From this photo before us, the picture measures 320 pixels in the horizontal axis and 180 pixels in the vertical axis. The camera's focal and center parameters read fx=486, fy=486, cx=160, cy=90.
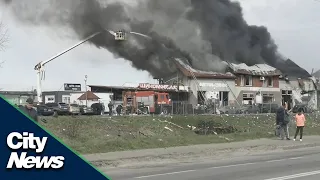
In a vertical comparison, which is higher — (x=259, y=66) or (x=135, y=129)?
(x=259, y=66)

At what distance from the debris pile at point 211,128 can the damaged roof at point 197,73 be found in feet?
112

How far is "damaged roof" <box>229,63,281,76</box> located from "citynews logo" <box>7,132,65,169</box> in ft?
229

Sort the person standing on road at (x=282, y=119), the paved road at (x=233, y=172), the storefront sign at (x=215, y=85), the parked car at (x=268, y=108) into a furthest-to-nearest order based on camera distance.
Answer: the storefront sign at (x=215, y=85) < the parked car at (x=268, y=108) < the person standing on road at (x=282, y=119) < the paved road at (x=233, y=172)

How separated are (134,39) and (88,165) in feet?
178

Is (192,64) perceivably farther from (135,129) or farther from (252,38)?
Answer: (135,129)

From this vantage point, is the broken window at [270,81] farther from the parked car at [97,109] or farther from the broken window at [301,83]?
the parked car at [97,109]

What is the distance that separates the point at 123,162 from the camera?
619 inches

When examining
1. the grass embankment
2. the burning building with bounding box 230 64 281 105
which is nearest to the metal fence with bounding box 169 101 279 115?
the grass embankment

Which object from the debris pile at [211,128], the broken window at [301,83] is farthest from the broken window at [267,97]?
the debris pile at [211,128]

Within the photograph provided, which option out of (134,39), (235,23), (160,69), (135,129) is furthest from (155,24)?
(135,129)

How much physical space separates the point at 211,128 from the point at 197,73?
41405 mm

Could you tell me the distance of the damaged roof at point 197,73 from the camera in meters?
65.3

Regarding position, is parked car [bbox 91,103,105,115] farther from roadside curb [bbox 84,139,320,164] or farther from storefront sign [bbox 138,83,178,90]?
roadside curb [bbox 84,139,320,164]

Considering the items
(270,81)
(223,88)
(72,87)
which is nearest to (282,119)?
(223,88)
